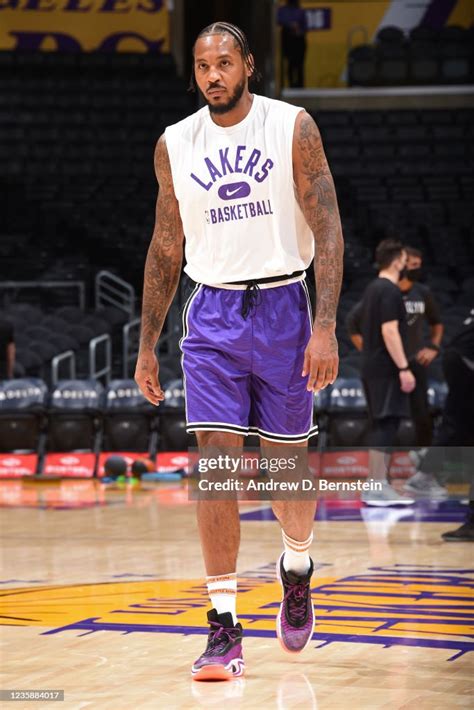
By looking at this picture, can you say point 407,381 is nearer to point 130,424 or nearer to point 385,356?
point 385,356

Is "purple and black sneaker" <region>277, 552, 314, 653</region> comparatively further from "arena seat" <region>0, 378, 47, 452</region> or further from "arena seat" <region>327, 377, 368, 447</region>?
"arena seat" <region>0, 378, 47, 452</region>

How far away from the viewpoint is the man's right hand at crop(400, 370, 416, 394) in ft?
26.1

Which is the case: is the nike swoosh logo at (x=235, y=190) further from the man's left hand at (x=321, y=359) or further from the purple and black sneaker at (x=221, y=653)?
the purple and black sneaker at (x=221, y=653)

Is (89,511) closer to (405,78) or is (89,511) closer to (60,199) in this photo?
(60,199)

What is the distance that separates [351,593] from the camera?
4.86m

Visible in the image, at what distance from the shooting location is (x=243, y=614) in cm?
446

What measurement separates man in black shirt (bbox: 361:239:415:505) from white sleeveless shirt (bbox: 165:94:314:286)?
14.2 feet

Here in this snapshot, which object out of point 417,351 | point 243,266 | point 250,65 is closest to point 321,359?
point 243,266

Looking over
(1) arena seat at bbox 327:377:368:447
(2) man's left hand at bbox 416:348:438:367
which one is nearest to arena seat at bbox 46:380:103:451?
(1) arena seat at bbox 327:377:368:447

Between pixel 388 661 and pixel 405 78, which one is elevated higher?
pixel 405 78

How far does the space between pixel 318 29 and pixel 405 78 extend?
221 cm

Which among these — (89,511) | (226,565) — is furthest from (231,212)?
(89,511)

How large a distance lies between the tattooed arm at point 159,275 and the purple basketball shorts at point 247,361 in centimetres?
15

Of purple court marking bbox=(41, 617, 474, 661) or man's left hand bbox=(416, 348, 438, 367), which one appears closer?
purple court marking bbox=(41, 617, 474, 661)
